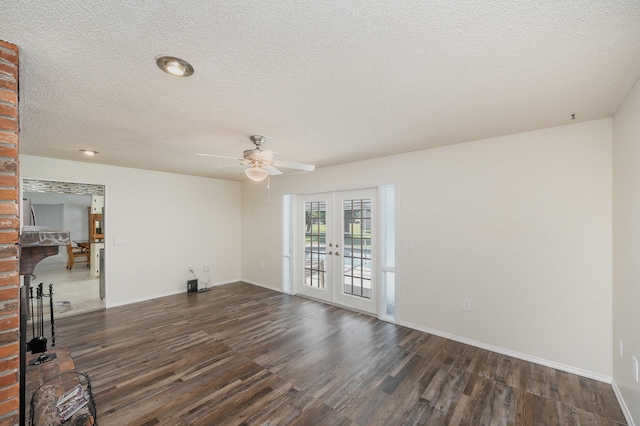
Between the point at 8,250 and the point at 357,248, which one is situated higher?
the point at 8,250

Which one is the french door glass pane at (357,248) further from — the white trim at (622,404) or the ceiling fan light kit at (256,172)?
the white trim at (622,404)

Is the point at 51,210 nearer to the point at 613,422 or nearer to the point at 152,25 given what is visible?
the point at 152,25

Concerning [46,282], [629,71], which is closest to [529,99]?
[629,71]

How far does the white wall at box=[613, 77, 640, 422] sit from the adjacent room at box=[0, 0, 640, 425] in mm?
27

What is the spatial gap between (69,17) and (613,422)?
14.0 ft

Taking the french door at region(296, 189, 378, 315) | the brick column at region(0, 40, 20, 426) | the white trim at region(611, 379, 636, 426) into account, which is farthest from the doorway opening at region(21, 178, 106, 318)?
the white trim at region(611, 379, 636, 426)

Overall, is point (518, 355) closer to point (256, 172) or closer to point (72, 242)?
point (256, 172)

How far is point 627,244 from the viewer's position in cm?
204

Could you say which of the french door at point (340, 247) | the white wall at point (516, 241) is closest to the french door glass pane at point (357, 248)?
the french door at point (340, 247)

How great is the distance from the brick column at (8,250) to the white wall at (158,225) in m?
3.54

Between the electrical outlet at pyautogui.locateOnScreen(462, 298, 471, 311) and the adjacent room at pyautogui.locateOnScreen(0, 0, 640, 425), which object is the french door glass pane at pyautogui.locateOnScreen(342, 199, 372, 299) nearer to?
the adjacent room at pyautogui.locateOnScreen(0, 0, 640, 425)

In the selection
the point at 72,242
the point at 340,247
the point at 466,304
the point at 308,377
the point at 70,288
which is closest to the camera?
the point at 308,377

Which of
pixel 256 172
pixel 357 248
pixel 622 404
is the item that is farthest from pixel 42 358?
pixel 622 404

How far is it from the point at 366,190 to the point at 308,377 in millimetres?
2776
